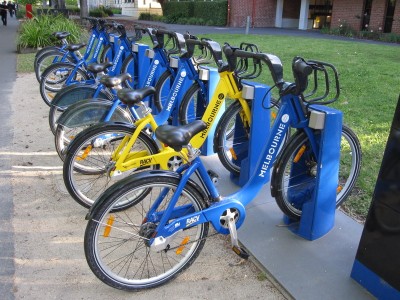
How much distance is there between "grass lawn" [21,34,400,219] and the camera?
3855 mm

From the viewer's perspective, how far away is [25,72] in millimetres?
9453

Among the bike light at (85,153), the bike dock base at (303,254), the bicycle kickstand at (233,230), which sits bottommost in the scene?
the bike dock base at (303,254)

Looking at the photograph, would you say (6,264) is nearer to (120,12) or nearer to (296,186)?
(296,186)

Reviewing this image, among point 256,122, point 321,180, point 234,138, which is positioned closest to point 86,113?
point 234,138

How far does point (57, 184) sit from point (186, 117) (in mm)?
1443

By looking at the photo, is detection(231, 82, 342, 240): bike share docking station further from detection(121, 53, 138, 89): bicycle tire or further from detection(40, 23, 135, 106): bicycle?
detection(40, 23, 135, 106): bicycle

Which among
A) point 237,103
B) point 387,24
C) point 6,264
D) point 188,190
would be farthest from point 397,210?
point 387,24

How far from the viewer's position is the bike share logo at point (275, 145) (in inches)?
107

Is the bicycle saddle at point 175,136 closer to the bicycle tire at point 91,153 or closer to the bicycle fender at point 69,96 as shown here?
the bicycle tire at point 91,153

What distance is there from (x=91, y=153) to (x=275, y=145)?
5.43 feet

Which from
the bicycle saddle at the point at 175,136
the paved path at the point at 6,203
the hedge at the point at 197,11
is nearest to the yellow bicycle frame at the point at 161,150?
the bicycle saddle at the point at 175,136

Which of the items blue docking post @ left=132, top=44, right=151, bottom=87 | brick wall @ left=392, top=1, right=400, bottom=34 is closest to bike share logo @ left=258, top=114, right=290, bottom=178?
blue docking post @ left=132, top=44, right=151, bottom=87

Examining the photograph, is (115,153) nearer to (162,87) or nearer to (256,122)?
(256,122)

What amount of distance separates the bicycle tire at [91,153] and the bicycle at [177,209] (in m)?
0.45
